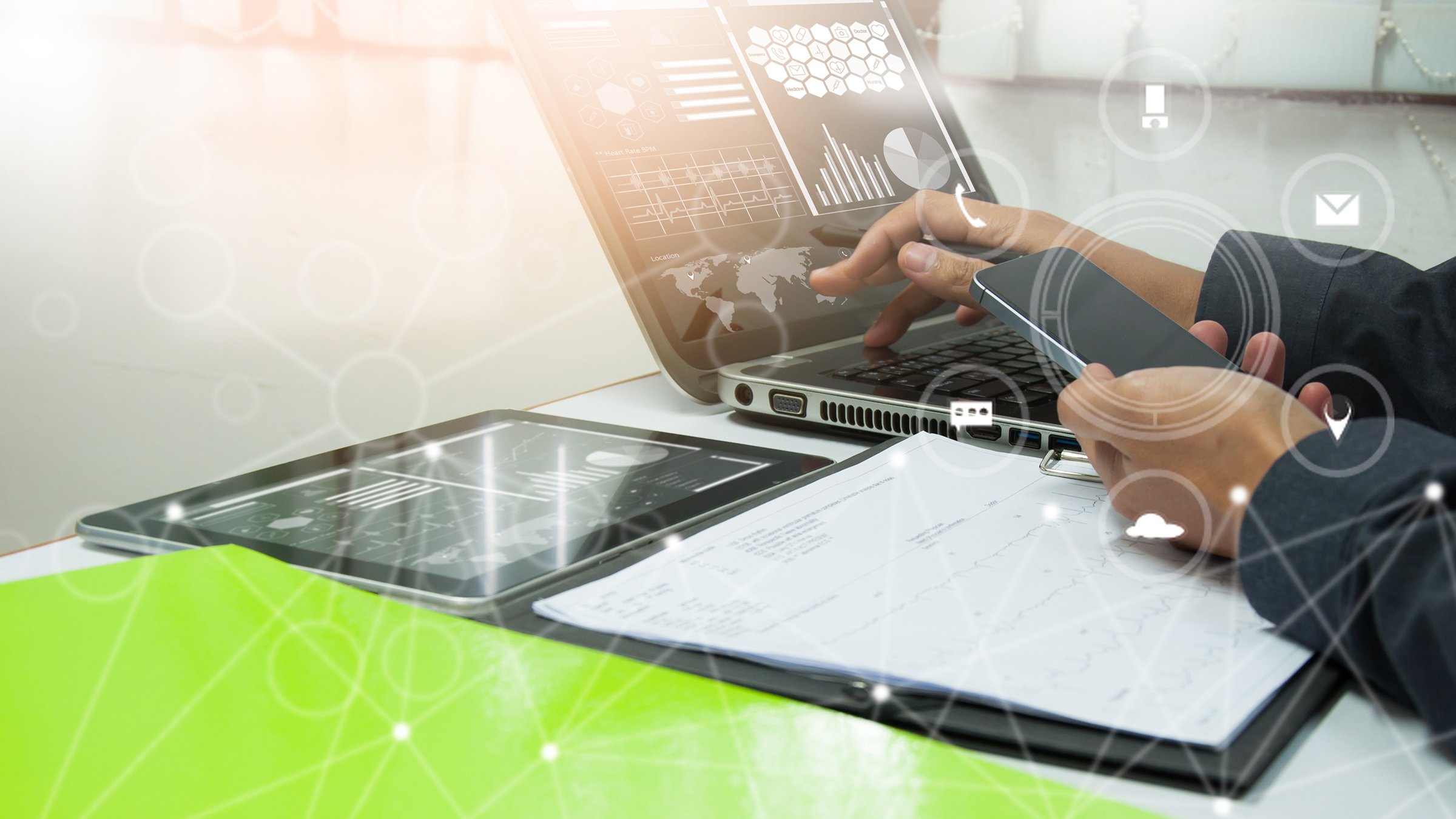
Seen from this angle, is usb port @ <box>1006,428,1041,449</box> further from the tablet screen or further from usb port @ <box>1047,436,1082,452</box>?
the tablet screen

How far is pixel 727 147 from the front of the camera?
0.82 m

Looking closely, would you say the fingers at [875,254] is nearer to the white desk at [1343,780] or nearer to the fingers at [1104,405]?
the fingers at [1104,405]

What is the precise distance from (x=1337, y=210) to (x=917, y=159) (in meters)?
0.80

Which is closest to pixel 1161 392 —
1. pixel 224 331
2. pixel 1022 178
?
pixel 224 331

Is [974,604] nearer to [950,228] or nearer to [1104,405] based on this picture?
[1104,405]

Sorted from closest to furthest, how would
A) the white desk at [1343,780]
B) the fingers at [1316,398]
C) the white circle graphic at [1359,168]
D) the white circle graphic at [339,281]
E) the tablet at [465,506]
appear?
the white desk at [1343,780] < the tablet at [465,506] < the fingers at [1316,398] < the white circle graphic at [339,281] < the white circle graphic at [1359,168]

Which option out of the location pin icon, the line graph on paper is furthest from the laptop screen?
the location pin icon

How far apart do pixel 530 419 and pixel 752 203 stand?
10.2 inches

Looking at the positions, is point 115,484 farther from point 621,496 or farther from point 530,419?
point 621,496

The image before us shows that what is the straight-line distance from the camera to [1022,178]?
1.63m

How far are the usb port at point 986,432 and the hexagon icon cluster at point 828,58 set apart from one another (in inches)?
15.6

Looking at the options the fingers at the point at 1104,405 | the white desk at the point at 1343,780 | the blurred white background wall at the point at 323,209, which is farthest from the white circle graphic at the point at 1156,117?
the white desk at the point at 1343,780

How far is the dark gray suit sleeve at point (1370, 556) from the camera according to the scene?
1.02 ft
